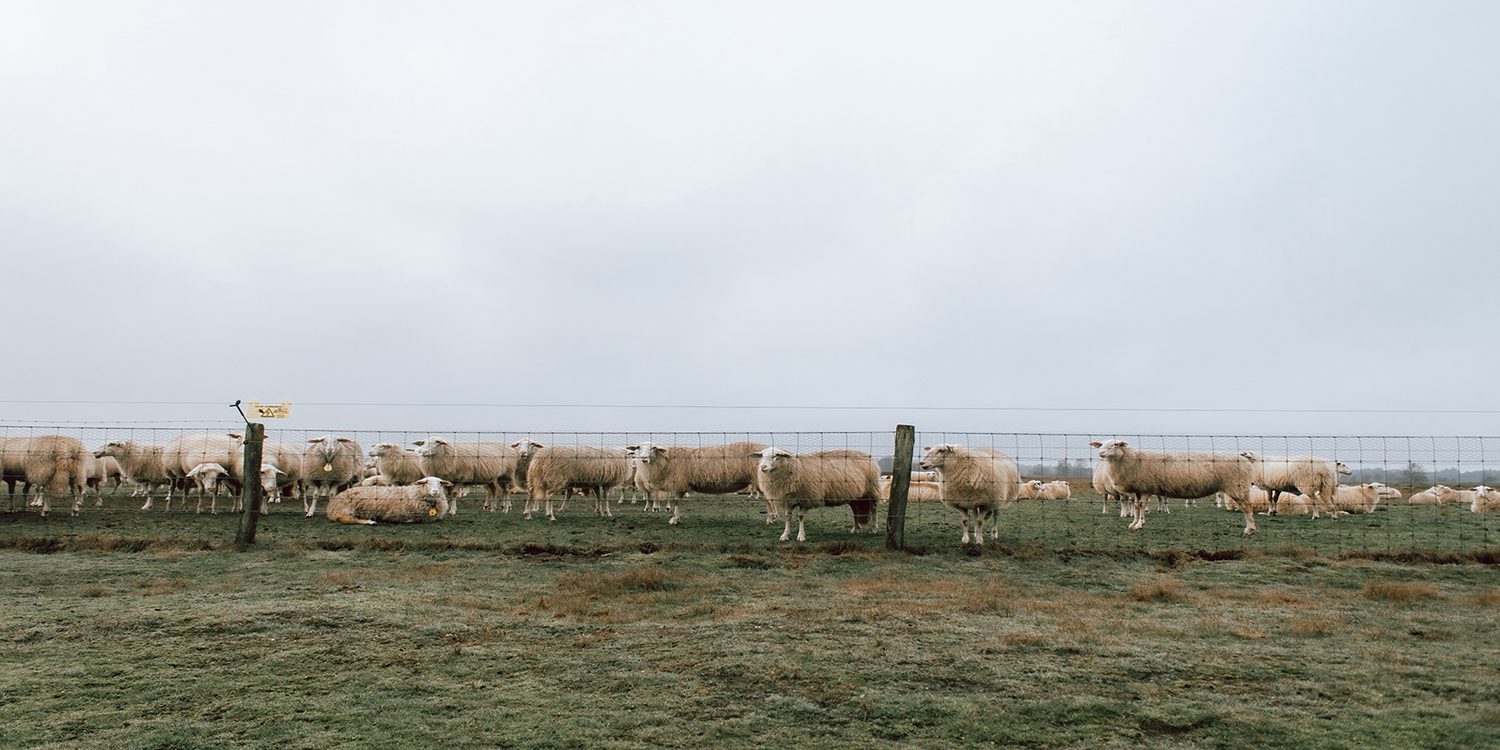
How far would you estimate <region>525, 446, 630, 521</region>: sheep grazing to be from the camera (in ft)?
64.0

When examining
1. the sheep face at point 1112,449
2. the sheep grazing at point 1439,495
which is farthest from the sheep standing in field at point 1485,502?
the sheep face at point 1112,449

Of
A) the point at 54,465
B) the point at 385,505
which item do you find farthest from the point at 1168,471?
the point at 54,465

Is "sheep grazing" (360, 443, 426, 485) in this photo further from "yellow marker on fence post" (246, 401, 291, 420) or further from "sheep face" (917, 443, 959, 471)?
"sheep face" (917, 443, 959, 471)

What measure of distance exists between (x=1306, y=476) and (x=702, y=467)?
14781 millimetres

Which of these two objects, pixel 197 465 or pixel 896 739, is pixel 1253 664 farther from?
pixel 197 465

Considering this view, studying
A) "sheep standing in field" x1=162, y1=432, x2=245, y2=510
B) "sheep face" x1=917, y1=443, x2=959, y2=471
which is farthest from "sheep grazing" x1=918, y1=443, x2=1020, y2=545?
"sheep standing in field" x1=162, y1=432, x2=245, y2=510

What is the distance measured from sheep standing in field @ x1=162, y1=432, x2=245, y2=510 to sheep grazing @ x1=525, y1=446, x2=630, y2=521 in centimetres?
729

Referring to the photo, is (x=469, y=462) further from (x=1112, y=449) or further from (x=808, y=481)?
(x=1112, y=449)

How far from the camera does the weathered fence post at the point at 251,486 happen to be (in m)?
12.7

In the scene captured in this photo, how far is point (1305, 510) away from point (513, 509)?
20510 mm

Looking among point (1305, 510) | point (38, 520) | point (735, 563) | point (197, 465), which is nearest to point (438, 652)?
point (735, 563)

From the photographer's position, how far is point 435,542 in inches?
508

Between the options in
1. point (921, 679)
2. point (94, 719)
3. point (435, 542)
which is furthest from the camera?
point (435, 542)

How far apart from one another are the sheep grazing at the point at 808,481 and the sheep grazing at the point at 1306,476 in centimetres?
1091
